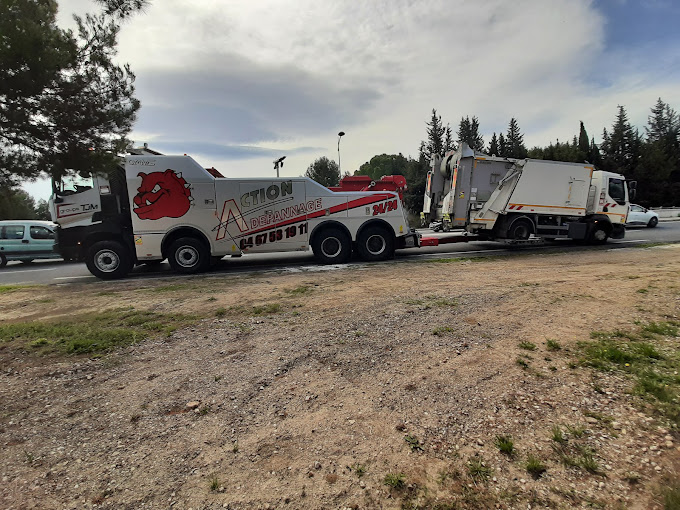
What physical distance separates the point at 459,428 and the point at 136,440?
7.50 feet

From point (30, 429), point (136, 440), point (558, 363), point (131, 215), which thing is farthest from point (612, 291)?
point (131, 215)

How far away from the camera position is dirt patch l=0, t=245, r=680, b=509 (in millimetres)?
2068

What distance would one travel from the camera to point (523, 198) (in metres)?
12.2

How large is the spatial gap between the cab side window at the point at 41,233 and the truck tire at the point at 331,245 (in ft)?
39.0

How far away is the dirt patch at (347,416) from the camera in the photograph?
6.79 feet

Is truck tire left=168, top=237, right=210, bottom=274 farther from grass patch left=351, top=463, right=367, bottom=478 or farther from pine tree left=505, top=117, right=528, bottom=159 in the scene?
pine tree left=505, top=117, right=528, bottom=159

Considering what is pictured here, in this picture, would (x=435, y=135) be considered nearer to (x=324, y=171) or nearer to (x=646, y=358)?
(x=324, y=171)

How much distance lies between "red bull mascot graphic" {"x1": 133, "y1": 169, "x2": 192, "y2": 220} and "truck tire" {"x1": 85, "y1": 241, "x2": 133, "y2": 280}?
45.6 inches

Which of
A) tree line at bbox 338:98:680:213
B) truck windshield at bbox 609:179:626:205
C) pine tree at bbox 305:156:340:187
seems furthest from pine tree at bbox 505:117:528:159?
truck windshield at bbox 609:179:626:205

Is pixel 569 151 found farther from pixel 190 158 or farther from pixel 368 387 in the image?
pixel 368 387

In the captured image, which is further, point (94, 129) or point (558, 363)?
point (94, 129)

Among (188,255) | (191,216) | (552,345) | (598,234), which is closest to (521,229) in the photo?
(598,234)

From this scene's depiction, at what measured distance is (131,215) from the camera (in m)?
9.75

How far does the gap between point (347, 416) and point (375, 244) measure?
8.44m
